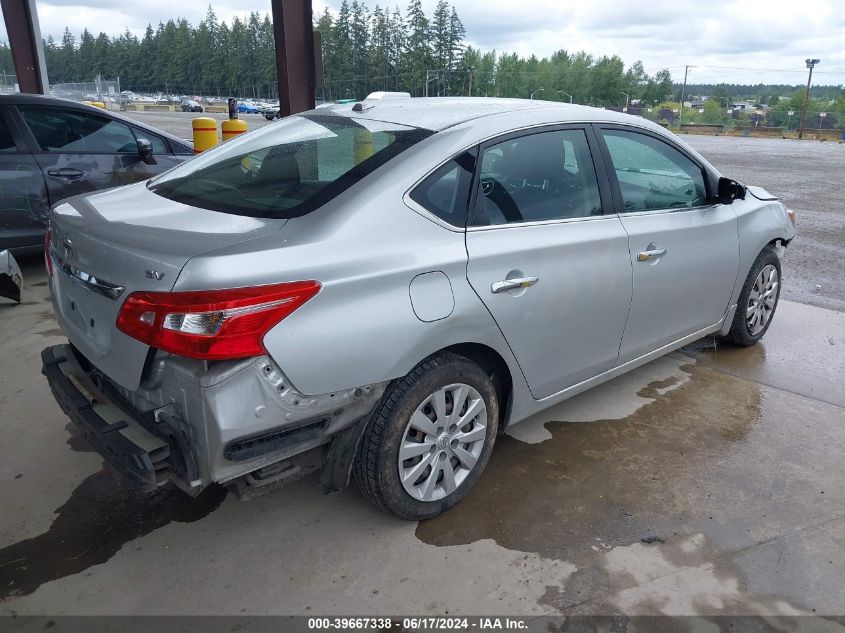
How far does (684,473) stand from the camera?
3.12m

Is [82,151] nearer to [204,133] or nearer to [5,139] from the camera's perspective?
[5,139]

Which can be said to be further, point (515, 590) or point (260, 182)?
point (260, 182)

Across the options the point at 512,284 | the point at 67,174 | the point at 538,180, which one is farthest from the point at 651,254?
the point at 67,174

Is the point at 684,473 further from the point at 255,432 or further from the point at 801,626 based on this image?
the point at 255,432

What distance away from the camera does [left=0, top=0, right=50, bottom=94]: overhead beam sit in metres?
11.4

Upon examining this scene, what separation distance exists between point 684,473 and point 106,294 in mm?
2620

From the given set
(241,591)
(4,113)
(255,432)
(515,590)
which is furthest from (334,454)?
(4,113)

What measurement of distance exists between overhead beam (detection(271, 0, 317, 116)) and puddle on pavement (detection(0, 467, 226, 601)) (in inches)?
216

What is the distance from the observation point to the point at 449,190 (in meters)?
2.56

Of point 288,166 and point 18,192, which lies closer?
point 288,166

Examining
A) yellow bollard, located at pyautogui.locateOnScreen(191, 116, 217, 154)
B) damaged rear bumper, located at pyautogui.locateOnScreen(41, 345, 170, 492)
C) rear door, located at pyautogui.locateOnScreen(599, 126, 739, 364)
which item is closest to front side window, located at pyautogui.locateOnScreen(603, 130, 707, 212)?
rear door, located at pyautogui.locateOnScreen(599, 126, 739, 364)

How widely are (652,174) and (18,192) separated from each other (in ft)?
16.6

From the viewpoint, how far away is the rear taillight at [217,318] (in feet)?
6.51

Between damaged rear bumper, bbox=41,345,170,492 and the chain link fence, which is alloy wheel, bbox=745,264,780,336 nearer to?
damaged rear bumper, bbox=41,345,170,492
